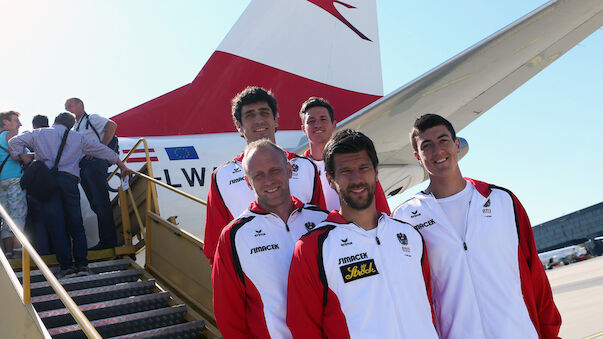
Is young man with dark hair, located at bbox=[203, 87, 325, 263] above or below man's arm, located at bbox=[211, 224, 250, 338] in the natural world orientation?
above

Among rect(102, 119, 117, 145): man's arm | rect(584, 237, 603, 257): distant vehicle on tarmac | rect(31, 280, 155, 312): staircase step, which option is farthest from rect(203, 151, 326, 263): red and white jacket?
rect(584, 237, 603, 257): distant vehicle on tarmac

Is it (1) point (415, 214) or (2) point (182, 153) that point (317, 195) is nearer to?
(1) point (415, 214)

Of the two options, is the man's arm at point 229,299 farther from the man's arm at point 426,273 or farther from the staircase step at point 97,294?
the staircase step at point 97,294

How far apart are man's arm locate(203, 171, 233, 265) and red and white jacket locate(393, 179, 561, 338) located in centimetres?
109

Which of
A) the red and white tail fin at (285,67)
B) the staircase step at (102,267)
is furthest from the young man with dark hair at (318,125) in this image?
the red and white tail fin at (285,67)

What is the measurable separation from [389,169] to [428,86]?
1.82 metres

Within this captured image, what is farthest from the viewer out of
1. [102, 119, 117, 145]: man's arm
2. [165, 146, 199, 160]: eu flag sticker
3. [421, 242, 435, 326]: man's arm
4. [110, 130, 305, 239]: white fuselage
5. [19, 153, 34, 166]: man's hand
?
[165, 146, 199, 160]: eu flag sticker

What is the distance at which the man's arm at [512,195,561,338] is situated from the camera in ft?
8.12

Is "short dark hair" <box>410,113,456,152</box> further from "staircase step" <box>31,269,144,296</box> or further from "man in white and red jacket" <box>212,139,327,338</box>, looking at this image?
"staircase step" <box>31,269,144,296</box>

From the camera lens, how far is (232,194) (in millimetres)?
2986

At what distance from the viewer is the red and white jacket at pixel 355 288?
2.16 meters

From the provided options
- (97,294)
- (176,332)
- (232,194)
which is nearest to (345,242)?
(232,194)

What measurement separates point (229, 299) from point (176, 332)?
2.26 metres

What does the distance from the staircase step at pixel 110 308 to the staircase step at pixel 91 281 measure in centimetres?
34
